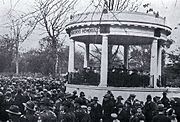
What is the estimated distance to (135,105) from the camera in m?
12.2

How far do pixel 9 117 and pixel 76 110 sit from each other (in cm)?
217

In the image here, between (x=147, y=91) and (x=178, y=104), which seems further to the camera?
(x=147, y=91)

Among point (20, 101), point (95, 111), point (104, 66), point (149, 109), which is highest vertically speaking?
point (104, 66)

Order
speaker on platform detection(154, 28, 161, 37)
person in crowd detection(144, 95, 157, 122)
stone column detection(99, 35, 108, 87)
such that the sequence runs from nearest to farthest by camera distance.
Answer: person in crowd detection(144, 95, 157, 122) < stone column detection(99, 35, 108, 87) < speaker on platform detection(154, 28, 161, 37)

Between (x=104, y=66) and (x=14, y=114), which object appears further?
(x=104, y=66)

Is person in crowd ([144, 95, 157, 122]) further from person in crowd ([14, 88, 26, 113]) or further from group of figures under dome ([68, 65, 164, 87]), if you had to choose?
group of figures under dome ([68, 65, 164, 87])

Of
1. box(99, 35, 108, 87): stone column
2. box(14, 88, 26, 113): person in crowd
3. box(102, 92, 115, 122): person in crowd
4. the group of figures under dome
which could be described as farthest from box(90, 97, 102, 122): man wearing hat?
the group of figures under dome

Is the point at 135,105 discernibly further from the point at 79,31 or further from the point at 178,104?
the point at 79,31

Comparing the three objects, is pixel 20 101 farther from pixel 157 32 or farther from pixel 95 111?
Answer: pixel 157 32

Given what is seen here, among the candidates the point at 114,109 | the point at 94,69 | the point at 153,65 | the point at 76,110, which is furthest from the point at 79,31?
the point at 76,110

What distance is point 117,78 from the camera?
22.5 m

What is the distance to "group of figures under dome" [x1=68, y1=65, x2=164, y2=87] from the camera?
73.5 ft

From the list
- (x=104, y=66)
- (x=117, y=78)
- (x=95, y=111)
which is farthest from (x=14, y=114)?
(x=117, y=78)

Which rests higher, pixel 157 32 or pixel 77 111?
pixel 157 32
